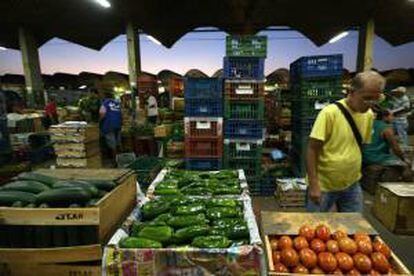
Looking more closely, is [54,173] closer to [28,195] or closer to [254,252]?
[28,195]

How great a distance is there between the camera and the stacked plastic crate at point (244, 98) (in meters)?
6.11

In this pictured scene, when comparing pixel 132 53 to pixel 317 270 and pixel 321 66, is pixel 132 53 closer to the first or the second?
pixel 321 66

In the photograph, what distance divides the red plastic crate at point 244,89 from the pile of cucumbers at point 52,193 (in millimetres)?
3565

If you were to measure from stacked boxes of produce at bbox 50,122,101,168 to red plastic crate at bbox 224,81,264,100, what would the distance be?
3.36m

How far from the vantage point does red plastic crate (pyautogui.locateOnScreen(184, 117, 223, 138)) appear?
20.2 feet

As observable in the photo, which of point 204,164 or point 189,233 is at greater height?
point 189,233

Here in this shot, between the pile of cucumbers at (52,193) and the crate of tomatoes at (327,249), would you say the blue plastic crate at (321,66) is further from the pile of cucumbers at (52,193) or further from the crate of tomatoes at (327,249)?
the pile of cucumbers at (52,193)

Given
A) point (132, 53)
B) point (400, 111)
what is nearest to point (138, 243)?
point (400, 111)

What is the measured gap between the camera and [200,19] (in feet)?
58.2

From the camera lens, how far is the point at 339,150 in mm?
3035

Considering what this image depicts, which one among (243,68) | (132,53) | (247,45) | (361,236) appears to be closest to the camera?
(361,236)

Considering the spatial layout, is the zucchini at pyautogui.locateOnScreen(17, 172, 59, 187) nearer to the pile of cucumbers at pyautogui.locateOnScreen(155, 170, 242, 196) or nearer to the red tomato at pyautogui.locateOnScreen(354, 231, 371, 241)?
the pile of cucumbers at pyautogui.locateOnScreen(155, 170, 242, 196)

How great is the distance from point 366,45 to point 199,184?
1482cm

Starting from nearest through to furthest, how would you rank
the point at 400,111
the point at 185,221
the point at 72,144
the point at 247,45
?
the point at 185,221, the point at 247,45, the point at 72,144, the point at 400,111
